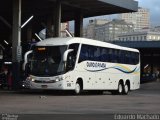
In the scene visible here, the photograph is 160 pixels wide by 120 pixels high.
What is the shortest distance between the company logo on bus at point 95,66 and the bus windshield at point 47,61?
2.51 metres

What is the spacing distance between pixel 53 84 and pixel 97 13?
22.4m

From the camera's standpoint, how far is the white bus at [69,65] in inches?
1093

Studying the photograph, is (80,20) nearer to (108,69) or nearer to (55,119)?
(108,69)

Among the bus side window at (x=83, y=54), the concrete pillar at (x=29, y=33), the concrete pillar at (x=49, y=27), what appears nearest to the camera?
the bus side window at (x=83, y=54)

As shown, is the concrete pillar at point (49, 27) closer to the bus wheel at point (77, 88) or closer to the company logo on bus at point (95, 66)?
the company logo on bus at point (95, 66)

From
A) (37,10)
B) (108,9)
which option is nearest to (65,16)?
(37,10)

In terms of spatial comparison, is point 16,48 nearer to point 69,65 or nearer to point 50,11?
point 69,65

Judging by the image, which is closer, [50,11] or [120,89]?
[120,89]

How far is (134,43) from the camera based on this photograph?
72812mm

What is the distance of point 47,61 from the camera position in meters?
28.1

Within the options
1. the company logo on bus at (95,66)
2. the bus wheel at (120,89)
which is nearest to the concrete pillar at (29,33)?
the bus wheel at (120,89)

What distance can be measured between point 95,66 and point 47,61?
3834mm

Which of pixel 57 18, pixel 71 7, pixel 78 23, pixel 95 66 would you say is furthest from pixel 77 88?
pixel 78 23

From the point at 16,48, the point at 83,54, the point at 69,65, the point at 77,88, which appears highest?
the point at 16,48
